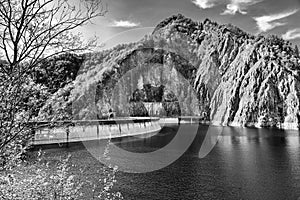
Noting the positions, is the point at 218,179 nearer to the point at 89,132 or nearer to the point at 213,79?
the point at 89,132

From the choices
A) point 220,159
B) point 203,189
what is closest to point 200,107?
point 220,159

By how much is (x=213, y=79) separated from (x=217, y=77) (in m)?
2.84

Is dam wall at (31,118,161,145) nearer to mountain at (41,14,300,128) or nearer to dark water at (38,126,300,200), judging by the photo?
dark water at (38,126,300,200)

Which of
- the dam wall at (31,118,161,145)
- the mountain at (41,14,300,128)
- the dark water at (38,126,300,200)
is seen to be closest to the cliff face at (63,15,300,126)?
the mountain at (41,14,300,128)

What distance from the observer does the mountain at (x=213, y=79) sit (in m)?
117

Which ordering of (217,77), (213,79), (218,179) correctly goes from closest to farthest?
(218,179) → (217,77) → (213,79)

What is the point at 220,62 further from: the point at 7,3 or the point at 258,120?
the point at 7,3

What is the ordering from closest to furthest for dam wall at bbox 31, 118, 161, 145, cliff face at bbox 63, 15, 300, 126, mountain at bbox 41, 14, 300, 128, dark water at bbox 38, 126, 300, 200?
dark water at bbox 38, 126, 300, 200, dam wall at bbox 31, 118, 161, 145, mountain at bbox 41, 14, 300, 128, cliff face at bbox 63, 15, 300, 126

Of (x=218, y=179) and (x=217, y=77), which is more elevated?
(x=217, y=77)

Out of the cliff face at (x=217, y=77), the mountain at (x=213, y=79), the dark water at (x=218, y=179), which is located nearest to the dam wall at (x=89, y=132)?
the dark water at (x=218, y=179)

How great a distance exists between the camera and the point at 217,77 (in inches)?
6801

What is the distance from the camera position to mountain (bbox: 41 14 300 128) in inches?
4616

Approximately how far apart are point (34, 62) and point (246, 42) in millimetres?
169436

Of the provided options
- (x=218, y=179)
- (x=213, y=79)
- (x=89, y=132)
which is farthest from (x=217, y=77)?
(x=218, y=179)
